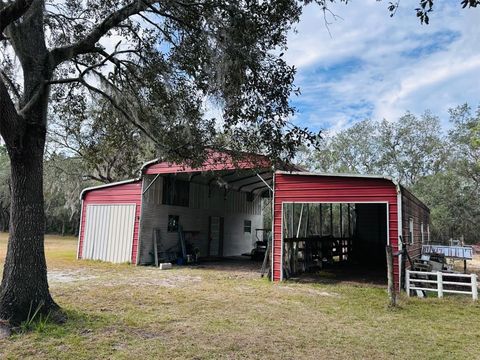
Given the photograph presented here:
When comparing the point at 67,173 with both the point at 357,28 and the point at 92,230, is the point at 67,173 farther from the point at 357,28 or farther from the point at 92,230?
the point at 357,28

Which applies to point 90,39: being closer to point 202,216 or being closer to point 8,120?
point 8,120

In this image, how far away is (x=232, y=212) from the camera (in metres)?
18.5

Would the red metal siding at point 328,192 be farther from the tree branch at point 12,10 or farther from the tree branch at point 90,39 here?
the tree branch at point 12,10

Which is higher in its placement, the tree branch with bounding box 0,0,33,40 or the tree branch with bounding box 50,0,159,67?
the tree branch with bounding box 50,0,159,67

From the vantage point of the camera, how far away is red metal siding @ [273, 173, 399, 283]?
9094 millimetres

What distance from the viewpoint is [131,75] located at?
21.6ft

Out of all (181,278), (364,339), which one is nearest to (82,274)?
(181,278)

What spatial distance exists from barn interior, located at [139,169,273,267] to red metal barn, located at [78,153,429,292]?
4 centimetres

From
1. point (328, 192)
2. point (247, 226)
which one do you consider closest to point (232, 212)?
point (247, 226)

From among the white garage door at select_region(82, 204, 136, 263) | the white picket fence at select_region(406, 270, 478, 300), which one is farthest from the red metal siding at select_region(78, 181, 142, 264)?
the white picket fence at select_region(406, 270, 478, 300)

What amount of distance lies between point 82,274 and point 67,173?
39.0ft

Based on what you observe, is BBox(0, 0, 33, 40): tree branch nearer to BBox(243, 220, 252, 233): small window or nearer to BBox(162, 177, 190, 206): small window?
BBox(162, 177, 190, 206): small window

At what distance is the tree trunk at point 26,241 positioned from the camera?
5102 mm

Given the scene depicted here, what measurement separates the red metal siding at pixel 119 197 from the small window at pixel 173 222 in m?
1.64
